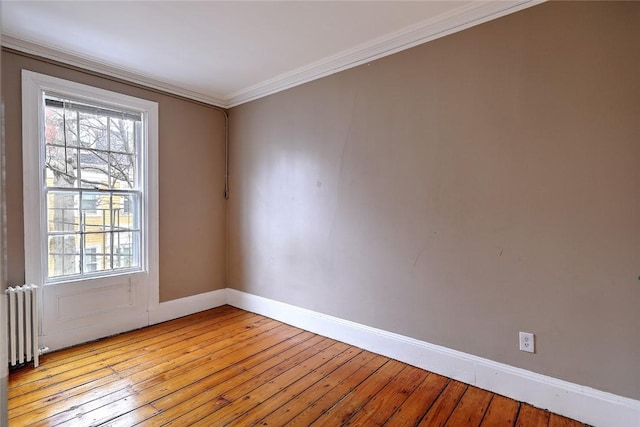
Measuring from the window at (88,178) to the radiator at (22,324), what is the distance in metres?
0.27

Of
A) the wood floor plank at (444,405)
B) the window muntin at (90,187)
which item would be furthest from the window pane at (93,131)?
the wood floor plank at (444,405)

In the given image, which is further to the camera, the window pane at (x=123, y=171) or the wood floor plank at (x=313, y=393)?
the window pane at (x=123, y=171)

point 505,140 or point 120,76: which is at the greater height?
point 120,76

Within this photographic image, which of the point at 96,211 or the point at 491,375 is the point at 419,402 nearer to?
the point at 491,375

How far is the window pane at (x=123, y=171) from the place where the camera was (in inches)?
133

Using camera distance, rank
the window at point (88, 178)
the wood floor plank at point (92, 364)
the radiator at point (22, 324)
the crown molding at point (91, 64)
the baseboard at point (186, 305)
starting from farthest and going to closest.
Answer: the baseboard at point (186, 305)
the window at point (88, 178)
the crown molding at point (91, 64)
the radiator at point (22, 324)
the wood floor plank at point (92, 364)

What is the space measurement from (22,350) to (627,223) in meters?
4.17

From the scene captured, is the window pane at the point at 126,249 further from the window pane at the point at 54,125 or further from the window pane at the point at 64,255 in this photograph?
the window pane at the point at 54,125

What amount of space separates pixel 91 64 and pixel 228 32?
1427 mm

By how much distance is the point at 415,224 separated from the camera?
2.70 m

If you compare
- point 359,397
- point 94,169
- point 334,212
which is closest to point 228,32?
point 334,212

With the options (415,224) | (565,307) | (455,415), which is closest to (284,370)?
(455,415)

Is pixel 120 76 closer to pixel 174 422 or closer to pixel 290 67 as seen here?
pixel 290 67

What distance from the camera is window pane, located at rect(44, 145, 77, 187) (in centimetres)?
295
